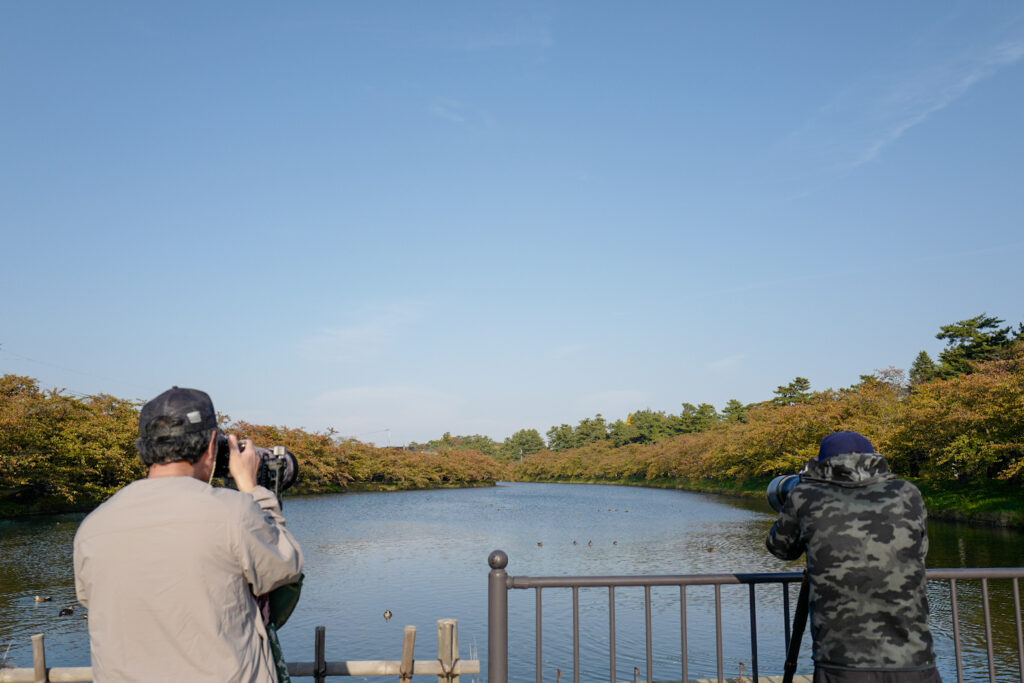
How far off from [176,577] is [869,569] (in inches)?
79.8

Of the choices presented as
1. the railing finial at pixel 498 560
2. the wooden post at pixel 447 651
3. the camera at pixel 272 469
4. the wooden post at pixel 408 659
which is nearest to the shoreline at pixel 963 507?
the wooden post at pixel 408 659

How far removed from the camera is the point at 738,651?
12.2 meters

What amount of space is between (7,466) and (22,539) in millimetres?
4138

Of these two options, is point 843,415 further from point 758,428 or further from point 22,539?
point 22,539

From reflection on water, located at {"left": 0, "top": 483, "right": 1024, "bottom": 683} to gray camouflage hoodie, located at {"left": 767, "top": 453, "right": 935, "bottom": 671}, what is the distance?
945cm

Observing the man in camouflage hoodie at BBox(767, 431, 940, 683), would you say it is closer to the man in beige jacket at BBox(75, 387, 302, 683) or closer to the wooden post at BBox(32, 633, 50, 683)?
the man in beige jacket at BBox(75, 387, 302, 683)

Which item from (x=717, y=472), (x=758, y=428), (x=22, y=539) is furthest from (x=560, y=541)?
(x=717, y=472)

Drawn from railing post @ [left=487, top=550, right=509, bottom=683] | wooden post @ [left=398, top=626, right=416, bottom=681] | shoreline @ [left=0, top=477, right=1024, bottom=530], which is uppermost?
railing post @ [left=487, top=550, right=509, bottom=683]

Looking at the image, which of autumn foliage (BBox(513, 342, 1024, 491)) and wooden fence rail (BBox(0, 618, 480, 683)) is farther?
autumn foliage (BBox(513, 342, 1024, 491))

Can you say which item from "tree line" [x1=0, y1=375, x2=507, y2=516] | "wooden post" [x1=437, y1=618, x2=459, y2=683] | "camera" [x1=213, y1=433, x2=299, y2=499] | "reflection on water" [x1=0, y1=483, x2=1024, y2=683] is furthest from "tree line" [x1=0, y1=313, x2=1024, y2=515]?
"camera" [x1=213, y1=433, x2=299, y2=499]

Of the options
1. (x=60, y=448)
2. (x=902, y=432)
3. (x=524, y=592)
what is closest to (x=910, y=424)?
(x=902, y=432)

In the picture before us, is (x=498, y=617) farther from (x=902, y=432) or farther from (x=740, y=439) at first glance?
(x=740, y=439)

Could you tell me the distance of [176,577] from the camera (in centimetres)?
163

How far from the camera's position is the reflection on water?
11875mm
